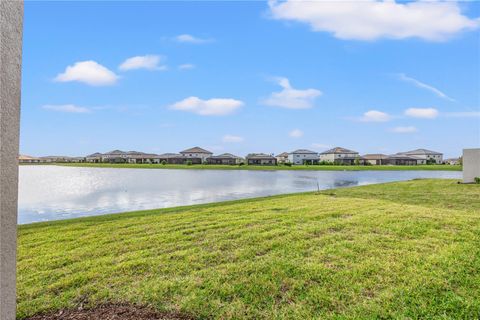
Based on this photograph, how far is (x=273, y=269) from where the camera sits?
4496mm

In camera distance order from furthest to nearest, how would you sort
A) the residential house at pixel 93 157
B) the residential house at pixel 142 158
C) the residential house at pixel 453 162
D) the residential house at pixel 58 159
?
the residential house at pixel 58 159, the residential house at pixel 93 157, the residential house at pixel 142 158, the residential house at pixel 453 162

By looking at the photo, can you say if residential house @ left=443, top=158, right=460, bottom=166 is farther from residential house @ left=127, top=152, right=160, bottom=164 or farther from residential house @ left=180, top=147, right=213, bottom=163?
residential house @ left=127, top=152, right=160, bottom=164

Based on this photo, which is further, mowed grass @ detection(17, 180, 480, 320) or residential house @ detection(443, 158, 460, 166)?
residential house @ detection(443, 158, 460, 166)

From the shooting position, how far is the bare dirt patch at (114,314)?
3.49m

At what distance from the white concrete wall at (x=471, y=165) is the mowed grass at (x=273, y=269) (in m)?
12.9

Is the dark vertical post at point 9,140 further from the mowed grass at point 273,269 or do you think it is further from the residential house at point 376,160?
the residential house at point 376,160

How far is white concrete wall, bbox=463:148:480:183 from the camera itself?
58.5ft

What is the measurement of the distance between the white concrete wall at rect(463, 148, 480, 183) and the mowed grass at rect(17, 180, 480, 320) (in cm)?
1287

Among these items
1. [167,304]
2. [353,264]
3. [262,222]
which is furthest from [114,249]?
[353,264]

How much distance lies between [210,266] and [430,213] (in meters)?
6.40

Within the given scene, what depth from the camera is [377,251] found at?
204 inches

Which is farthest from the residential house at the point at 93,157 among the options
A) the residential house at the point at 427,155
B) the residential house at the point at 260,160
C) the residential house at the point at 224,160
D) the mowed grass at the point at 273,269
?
the mowed grass at the point at 273,269

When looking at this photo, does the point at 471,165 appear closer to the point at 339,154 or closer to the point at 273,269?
the point at 273,269

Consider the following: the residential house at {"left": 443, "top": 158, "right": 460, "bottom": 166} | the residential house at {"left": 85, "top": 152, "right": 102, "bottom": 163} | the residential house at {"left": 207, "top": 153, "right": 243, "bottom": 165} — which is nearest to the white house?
the residential house at {"left": 443, "top": 158, "right": 460, "bottom": 166}
